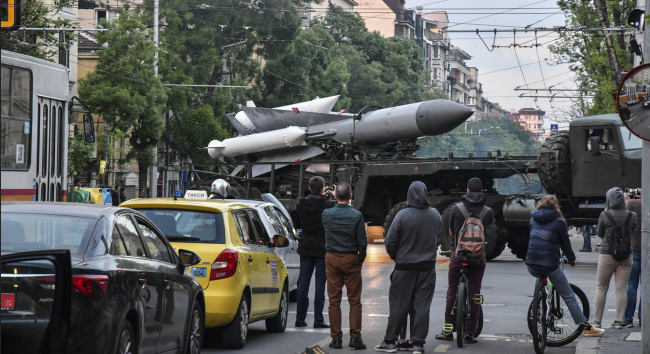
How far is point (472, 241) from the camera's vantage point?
32.6 ft

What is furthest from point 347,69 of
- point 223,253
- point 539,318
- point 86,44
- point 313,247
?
point 223,253

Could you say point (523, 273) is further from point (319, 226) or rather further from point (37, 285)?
point (37, 285)

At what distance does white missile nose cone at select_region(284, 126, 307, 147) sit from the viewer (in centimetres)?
2714

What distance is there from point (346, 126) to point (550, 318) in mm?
16938

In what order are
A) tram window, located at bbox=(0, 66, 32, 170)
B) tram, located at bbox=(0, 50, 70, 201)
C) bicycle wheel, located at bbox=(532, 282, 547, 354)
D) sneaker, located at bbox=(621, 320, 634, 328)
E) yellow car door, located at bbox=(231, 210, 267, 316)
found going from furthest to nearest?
tram, located at bbox=(0, 50, 70, 201) < tram window, located at bbox=(0, 66, 32, 170) < sneaker, located at bbox=(621, 320, 634, 328) < yellow car door, located at bbox=(231, 210, 267, 316) < bicycle wheel, located at bbox=(532, 282, 547, 354)

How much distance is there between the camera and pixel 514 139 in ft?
461

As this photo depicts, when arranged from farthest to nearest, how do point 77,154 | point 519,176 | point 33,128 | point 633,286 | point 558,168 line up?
point 77,154 → point 519,176 → point 558,168 → point 33,128 → point 633,286

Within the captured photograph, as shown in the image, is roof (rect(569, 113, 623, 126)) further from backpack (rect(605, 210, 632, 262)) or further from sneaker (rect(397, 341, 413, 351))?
sneaker (rect(397, 341, 413, 351))

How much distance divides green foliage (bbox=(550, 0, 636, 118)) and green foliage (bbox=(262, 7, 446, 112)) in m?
17.4

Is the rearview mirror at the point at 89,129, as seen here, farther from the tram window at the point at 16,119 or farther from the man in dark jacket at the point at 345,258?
the man in dark jacket at the point at 345,258

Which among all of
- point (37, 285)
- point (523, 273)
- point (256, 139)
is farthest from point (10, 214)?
point (256, 139)

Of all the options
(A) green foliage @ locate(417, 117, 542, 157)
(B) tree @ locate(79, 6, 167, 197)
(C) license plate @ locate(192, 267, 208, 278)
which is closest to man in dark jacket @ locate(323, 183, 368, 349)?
(C) license plate @ locate(192, 267, 208, 278)

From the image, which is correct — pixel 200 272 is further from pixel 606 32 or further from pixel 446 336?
pixel 606 32

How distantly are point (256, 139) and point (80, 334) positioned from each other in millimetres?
23094
